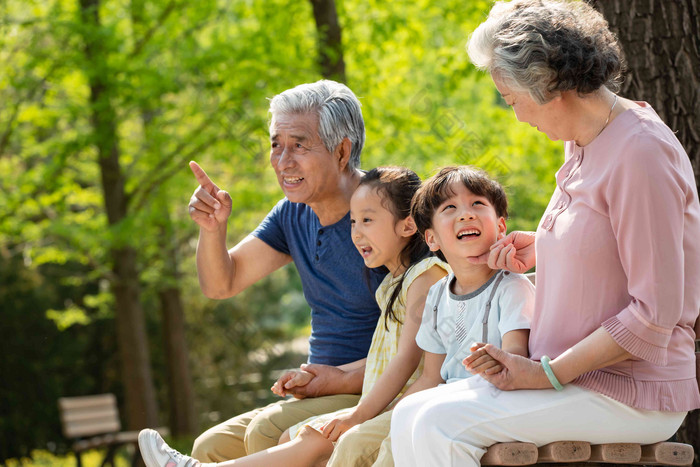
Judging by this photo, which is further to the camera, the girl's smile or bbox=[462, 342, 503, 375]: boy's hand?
the girl's smile

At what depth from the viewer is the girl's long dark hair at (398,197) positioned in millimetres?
2672

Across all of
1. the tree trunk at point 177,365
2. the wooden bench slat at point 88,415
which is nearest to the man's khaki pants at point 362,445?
the wooden bench slat at point 88,415

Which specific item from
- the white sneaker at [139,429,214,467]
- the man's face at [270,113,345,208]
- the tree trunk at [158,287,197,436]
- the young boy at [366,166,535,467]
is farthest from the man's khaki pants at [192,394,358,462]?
the tree trunk at [158,287,197,436]

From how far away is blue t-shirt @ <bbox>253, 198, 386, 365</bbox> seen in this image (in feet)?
9.61

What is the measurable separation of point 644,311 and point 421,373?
92cm

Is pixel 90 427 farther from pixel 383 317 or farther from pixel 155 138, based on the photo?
pixel 383 317

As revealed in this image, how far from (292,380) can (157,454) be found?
1.64 ft

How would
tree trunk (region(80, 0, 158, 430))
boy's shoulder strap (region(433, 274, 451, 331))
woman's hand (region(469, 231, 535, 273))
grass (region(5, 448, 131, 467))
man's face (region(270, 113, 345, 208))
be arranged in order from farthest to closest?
grass (region(5, 448, 131, 467)) → tree trunk (region(80, 0, 158, 430)) → man's face (region(270, 113, 345, 208)) → boy's shoulder strap (region(433, 274, 451, 331)) → woman's hand (region(469, 231, 535, 273))

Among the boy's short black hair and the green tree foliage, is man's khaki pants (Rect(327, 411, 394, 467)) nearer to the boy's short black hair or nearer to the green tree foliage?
the boy's short black hair

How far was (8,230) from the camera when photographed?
974 cm

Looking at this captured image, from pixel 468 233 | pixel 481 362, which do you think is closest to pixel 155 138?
pixel 468 233

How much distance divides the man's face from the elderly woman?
3.07 ft

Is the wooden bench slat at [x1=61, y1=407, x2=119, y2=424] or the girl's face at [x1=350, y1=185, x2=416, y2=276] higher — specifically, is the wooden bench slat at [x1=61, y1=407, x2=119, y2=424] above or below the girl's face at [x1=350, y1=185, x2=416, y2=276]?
below

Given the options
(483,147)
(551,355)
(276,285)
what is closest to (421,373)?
(551,355)
